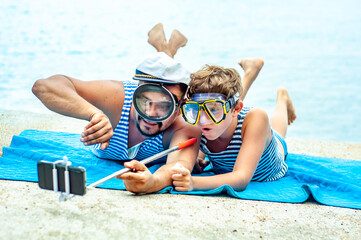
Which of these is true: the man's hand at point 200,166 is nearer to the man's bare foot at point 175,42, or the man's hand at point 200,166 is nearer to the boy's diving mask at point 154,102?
the boy's diving mask at point 154,102

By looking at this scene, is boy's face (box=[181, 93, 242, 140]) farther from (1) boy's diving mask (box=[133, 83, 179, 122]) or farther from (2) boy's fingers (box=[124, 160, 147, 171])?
(2) boy's fingers (box=[124, 160, 147, 171])

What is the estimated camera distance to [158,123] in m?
2.71

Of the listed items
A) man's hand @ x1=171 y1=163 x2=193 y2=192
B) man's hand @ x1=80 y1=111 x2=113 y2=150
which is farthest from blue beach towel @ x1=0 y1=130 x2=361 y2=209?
man's hand @ x1=80 y1=111 x2=113 y2=150

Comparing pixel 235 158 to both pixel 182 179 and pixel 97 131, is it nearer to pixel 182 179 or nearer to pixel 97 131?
pixel 182 179

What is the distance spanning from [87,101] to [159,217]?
3.50 ft

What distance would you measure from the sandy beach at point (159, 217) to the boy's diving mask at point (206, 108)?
460mm

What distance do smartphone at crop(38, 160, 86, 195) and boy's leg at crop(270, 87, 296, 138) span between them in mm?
2636

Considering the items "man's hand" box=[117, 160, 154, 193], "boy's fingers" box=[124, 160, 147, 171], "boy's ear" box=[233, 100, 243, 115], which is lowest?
"man's hand" box=[117, 160, 154, 193]

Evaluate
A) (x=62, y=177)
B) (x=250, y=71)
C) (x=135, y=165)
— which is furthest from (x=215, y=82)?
(x=250, y=71)

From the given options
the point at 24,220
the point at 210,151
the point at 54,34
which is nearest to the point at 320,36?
the point at 54,34

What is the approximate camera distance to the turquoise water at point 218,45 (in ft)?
36.7

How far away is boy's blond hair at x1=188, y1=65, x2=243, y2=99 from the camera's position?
254 cm

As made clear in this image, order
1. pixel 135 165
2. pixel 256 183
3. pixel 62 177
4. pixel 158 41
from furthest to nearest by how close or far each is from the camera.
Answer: pixel 158 41 < pixel 256 183 < pixel 135 165 < pixel 62 177

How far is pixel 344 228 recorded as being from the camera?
221cm
